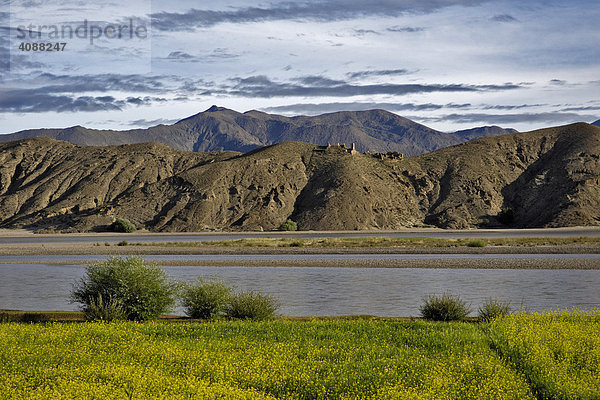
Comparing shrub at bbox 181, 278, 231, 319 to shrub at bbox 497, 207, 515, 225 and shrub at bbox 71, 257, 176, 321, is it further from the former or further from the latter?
shrub at bbox 497, 207, 515, 225

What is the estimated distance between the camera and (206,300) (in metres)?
20.3

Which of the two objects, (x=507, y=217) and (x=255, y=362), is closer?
(x=255, y=362)

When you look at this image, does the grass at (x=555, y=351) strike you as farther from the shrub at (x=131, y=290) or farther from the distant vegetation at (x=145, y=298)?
the shrub at (x=131, y=290)

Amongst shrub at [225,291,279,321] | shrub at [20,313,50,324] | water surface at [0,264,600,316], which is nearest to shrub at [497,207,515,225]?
water surface at [0,264,600,316]

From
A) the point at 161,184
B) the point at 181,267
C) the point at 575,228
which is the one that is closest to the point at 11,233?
the point at 161,184

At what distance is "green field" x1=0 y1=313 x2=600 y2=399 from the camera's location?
10.5m

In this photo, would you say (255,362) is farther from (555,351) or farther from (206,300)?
(206,300)

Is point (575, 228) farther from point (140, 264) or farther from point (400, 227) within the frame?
point (140, 264)

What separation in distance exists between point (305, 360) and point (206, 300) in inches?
Result: 317

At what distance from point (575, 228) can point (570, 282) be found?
66691mm

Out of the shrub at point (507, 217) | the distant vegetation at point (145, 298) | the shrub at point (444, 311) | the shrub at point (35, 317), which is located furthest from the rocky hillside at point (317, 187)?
the shrub at point (35, 317)

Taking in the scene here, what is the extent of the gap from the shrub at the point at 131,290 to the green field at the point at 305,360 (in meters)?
2.01

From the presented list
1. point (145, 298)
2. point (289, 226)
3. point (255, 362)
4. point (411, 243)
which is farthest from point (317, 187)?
point (255, 362)

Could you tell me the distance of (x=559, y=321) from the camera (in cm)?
1631
